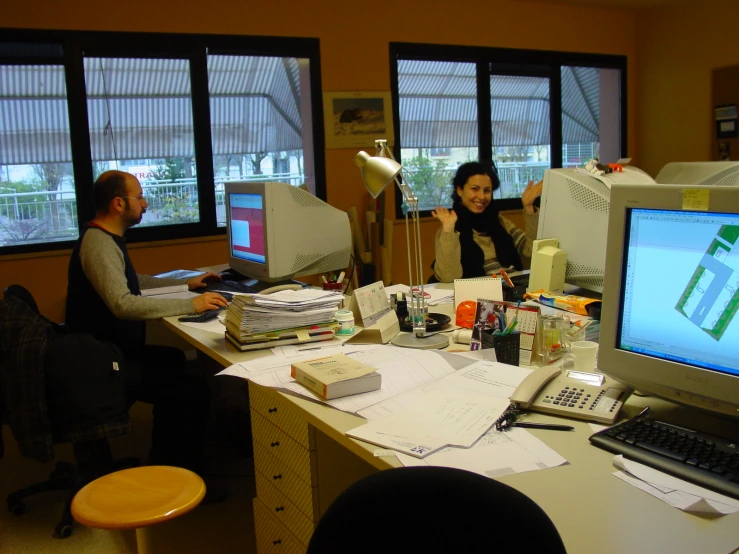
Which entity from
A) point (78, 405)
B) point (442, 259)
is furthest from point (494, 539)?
point (442, 259)

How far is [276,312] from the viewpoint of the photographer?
7.04ft

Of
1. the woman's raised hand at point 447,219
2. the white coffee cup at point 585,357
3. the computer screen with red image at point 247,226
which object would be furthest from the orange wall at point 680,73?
the white coffee cup at point 585,357

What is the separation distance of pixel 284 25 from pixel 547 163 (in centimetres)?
→ 274

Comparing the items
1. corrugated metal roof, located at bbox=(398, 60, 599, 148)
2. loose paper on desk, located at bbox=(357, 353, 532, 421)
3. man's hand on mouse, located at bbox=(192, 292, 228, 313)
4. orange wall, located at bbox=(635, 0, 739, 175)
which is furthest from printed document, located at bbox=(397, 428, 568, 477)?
orange wall, located at bbox=(635, 0, 739, 175)

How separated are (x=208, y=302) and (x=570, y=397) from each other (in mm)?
1551

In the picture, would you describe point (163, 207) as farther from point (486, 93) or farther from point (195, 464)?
point (486, 93)

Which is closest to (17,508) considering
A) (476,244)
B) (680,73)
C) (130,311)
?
(130,311)

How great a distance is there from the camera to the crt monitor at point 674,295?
126 centimetres

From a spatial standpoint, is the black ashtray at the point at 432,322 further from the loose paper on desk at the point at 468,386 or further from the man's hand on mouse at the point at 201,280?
the man's hand on mouse at the point at 201,280

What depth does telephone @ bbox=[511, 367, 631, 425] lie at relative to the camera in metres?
1.44

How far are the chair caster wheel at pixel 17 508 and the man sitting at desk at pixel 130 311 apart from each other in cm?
49

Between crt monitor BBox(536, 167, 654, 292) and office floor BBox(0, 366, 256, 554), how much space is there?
4.96ft

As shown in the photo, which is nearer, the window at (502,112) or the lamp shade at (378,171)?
the lamp shade at (378,171)

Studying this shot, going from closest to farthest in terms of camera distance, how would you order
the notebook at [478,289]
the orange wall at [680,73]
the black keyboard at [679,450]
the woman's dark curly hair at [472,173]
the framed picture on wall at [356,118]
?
the black keyboard at [679,450] → the notebook at [478,289] → the woman's dark curly hair at [472,173] → the framed picture on wall at [356,118] → the orange wall at [680,73]
